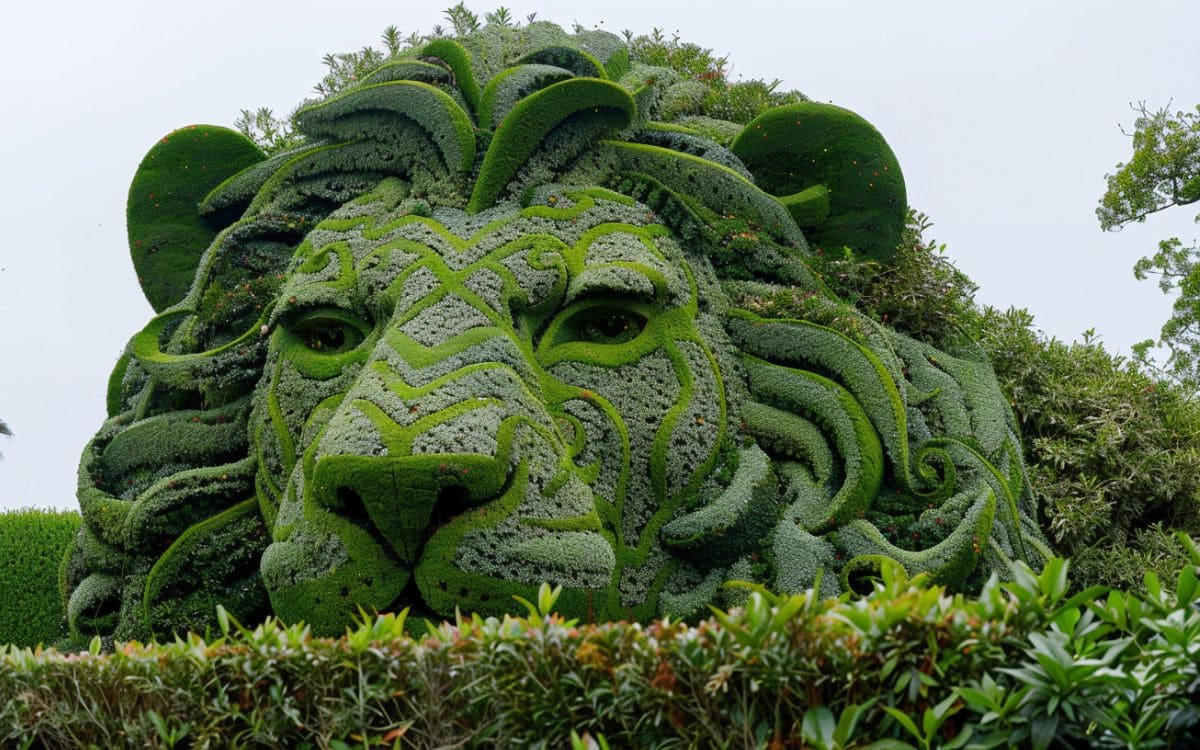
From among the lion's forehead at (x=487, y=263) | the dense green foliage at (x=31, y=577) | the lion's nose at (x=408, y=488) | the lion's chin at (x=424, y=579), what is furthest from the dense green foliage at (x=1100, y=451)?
the dense green foliage at (x=31, y=577)

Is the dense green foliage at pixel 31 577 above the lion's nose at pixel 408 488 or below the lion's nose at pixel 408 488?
below

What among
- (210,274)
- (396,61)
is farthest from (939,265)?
(210,274)

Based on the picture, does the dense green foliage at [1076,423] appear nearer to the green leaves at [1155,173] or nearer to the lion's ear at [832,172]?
the lion's ear at [832,172]

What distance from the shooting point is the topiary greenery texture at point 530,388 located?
643cm

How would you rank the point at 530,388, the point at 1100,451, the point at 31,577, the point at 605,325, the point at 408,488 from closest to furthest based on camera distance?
the point at 408,488 → the point at 530,388 → the point at 605,325 → the point at 1100,451 → the point at 31,577

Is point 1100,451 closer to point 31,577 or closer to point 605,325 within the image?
point 605,325

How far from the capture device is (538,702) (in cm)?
388

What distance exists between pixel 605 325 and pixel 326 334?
1.82 metres

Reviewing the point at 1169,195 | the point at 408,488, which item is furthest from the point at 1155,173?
the point at 408,488

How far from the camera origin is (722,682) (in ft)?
12.0

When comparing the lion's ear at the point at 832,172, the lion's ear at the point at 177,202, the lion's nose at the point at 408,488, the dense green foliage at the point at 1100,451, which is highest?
the lion's ear at the point at 832,172

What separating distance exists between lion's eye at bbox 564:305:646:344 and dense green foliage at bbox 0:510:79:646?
6412mm

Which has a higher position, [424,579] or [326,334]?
[326,334]

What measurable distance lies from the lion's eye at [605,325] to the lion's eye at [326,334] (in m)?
1.43
